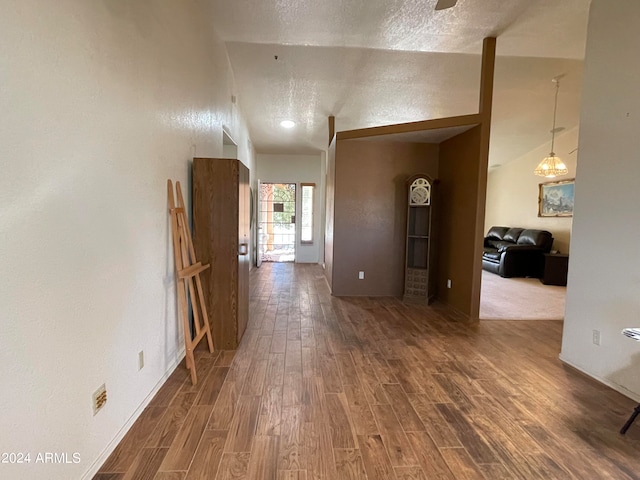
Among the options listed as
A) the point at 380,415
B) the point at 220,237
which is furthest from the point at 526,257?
the point at 220,237

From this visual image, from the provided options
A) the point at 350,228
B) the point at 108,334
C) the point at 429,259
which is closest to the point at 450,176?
the point at 429,259

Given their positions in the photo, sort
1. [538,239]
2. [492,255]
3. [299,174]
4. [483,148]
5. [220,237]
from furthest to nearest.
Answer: [299,174] < [492,255] < [538,239] < [483,148] < [220,237]

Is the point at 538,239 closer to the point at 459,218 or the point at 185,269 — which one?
the point at 459,218

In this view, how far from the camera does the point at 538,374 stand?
8.66 feet

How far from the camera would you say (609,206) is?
2.44 meters

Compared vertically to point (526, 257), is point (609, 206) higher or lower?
higher

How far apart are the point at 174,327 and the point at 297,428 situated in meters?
1.32

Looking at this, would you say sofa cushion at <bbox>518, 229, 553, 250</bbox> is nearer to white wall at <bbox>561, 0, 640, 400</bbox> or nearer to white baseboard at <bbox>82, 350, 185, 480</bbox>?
white wall at <bbox>561, 0, 640, 400</bbox>

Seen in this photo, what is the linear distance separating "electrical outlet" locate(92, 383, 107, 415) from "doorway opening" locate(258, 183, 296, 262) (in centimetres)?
689

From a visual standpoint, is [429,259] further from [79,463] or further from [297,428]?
[79,463]

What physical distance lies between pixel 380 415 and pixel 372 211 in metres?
3.40

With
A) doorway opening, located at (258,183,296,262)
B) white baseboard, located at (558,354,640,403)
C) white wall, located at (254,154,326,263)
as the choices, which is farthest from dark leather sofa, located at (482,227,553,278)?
doorway opening, located at (258,183,296,262)

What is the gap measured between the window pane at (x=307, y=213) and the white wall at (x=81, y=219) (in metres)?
6.19

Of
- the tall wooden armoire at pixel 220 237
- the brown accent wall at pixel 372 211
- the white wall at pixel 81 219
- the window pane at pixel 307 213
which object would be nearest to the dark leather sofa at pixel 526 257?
the brown accent wall at pixel 372 211
